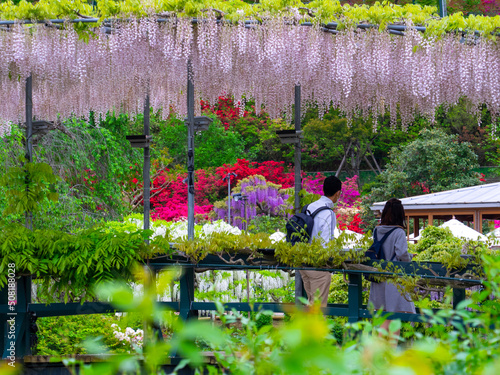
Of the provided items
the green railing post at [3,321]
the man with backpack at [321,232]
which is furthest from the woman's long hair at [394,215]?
the green railing post at [3,321]

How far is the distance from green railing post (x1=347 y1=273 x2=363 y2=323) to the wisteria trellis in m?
2.43

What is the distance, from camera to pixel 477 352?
1021mm

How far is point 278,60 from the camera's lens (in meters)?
5.15

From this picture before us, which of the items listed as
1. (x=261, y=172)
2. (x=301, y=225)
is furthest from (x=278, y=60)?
(x=261, y=172)

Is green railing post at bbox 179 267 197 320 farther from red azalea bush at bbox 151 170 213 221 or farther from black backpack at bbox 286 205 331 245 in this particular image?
red azalea bush at bbox 151 170 213 221

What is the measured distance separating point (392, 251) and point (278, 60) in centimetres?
235

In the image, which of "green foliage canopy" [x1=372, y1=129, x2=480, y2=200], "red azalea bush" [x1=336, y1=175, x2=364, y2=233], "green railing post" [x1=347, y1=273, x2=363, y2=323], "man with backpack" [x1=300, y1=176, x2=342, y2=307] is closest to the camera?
Result: "green railing post" [x1=347, y1=273, x2=363, y2=323]

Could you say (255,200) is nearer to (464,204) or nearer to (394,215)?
(464,204)

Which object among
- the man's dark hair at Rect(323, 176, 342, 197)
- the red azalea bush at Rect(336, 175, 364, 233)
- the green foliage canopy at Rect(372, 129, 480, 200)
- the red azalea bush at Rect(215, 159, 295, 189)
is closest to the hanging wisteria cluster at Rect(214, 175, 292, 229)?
the red azalea bush at Rect(215, 159, 295, 189)

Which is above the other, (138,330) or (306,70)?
(306,70)

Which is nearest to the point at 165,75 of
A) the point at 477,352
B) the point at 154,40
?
the point at 154,40

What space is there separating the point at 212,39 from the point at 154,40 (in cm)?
56

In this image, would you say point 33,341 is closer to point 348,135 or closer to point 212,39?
point 212,39

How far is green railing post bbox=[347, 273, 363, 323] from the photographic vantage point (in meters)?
3.25
